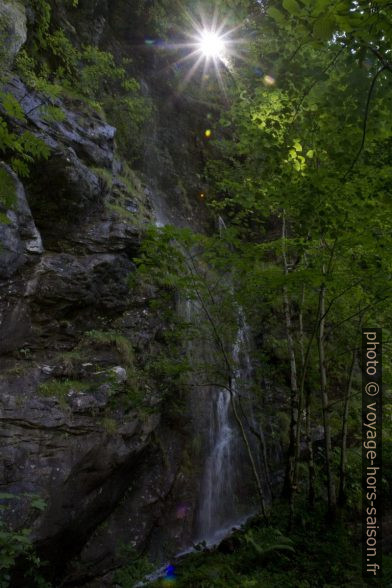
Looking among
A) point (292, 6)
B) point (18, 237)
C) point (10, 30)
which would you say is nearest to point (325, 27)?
point (292, 6)

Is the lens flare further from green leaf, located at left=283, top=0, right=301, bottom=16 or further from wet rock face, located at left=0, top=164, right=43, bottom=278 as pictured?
green leaf, located at left=283, top=0, right=301, bottom=16

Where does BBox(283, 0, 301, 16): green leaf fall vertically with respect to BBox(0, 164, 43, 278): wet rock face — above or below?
below

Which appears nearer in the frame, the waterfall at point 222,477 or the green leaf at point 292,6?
the green leaf at point 292,6

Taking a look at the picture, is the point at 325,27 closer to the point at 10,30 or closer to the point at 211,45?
the point at 10,30

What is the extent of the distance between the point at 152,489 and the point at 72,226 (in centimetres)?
621

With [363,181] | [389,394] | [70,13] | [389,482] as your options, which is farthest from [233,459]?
[70,13]

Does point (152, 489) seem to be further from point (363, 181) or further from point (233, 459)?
point (363, 181)

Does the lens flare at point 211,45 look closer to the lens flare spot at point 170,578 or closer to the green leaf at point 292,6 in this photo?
the green leaf at point 292,6

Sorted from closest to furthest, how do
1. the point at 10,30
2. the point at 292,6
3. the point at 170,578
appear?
1. the point at 292,6
2. the point at 170,578
3. the point at 10,30

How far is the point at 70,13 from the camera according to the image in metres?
12.9

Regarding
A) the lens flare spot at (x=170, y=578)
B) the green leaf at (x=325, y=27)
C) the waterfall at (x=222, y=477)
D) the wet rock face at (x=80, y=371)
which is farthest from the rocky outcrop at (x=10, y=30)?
the lens flare spot at (x=170, y=578)

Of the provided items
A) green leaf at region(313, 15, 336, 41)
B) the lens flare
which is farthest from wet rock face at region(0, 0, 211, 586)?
the lens flare

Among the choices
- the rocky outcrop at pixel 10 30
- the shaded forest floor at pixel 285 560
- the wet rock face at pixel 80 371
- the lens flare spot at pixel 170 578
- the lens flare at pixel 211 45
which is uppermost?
the lens flare at pixel 211 45

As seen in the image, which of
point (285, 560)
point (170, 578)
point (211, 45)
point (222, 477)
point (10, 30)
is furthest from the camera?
point (211, 45)
